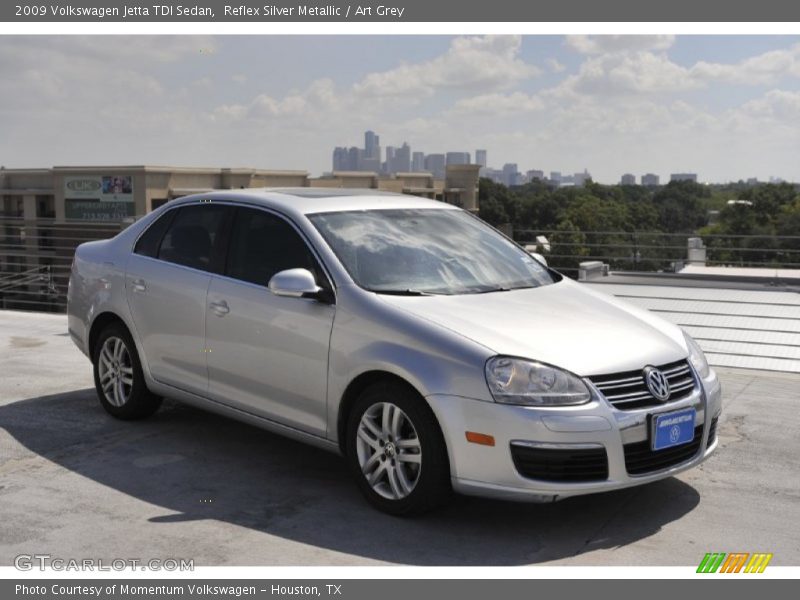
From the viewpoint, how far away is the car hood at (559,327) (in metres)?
4.67

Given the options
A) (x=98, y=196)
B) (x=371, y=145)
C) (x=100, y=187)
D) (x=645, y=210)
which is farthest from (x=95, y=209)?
(x=371, y=145)

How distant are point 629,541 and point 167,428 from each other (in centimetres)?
336

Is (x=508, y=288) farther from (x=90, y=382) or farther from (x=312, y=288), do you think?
(x=90, y=382)

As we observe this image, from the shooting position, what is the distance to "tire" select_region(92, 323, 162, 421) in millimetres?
6695

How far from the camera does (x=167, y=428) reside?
22.0ft

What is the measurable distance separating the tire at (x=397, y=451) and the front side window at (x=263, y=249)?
0.86m

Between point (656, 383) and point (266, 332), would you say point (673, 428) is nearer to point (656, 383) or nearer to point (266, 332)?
point (656, 383)

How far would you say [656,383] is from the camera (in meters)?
4.79

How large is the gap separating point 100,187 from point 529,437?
256 ft

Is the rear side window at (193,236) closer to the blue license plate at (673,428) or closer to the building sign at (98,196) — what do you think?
the blue license plate at (673,428)

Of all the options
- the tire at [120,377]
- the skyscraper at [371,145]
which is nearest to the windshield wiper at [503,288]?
the tire at [120,377]

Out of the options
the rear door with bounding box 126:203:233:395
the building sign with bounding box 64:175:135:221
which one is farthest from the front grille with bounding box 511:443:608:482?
the building sign with bounding box 64:175:135:221

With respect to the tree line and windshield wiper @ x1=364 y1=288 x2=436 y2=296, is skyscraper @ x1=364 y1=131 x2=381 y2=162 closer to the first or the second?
the tree line

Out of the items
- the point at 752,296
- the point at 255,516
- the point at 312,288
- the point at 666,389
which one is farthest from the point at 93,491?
the point at 752,296
